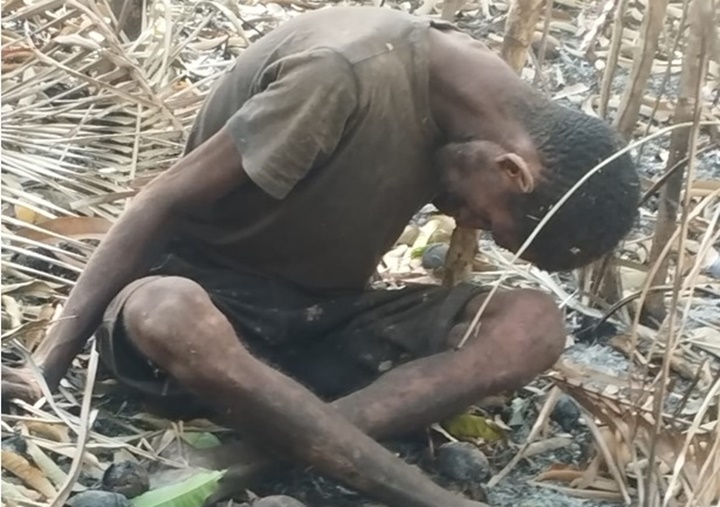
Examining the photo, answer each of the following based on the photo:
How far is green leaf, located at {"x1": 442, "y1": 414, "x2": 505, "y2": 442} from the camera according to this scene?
2059mm

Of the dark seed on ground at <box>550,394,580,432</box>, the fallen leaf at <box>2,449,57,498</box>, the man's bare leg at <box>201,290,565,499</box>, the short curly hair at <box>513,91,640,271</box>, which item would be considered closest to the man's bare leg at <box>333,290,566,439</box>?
the man's bare leg at <box>201,290,565,499</box>

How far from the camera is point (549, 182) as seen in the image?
186 cm

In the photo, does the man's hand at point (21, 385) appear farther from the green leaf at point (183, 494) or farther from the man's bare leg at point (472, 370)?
the man's bare leg at point (472, 370)

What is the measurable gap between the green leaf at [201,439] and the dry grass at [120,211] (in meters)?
0.02

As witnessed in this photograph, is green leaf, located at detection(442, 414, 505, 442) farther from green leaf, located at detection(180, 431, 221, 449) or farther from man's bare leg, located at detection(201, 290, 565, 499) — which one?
green leaf, located at detection(180, 431, 221, 449)

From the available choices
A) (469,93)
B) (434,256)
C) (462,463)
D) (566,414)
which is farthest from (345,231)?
(434,256)

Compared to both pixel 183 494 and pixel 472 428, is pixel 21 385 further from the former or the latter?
pixel 472 428

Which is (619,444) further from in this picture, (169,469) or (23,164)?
(23,164)

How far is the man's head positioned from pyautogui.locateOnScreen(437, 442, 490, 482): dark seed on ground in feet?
1.03

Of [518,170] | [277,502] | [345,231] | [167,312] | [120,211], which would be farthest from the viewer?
[120,211]

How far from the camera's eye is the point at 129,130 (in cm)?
283

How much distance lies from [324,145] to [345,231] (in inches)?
6.9

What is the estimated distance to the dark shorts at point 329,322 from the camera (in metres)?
2.05

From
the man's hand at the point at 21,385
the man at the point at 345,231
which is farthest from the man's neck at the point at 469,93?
the man's hand at the point at 21,385
